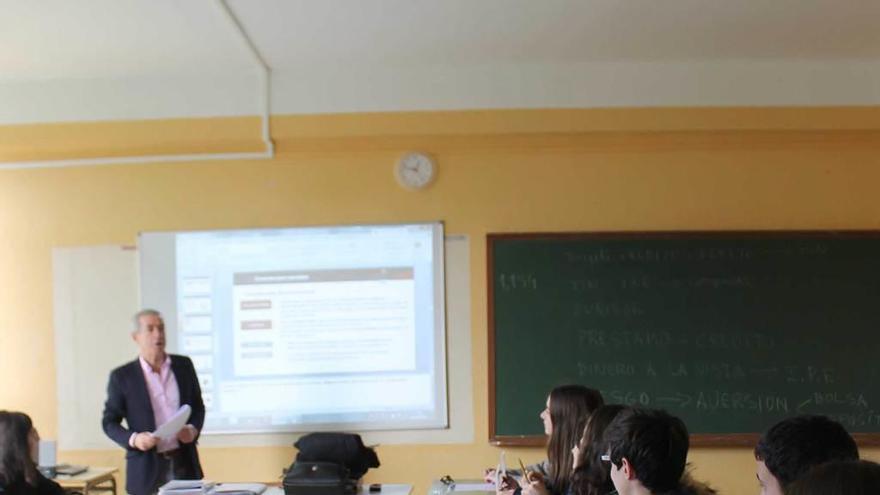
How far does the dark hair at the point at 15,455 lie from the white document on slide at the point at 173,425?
2.98ft

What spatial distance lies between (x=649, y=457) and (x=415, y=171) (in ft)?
10.3

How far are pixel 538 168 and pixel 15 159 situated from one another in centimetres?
313

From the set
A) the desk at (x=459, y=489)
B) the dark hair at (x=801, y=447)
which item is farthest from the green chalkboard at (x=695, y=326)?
the dark hair at (x=801, y=447)

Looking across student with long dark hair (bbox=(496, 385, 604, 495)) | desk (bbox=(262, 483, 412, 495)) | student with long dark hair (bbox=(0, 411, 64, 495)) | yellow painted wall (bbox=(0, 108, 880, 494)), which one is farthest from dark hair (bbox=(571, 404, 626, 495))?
yellow painted wall (bbox=(0, 108, 880, 494))

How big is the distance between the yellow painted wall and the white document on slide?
1012 millimetres

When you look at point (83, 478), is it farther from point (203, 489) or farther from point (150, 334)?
point (203, 489)

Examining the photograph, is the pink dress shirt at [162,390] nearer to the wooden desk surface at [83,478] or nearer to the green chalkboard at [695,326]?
the wooden desk surface at [83,478]

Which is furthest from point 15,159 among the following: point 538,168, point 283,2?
point 538,168

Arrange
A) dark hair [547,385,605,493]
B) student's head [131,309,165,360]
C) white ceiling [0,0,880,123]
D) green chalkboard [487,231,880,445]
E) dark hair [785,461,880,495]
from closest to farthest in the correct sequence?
dark hair [785,461,880,495] < dark hair [547,385,605,493] < white ceiling [0,0,880,123] < student's head [131,309,165,360] < green chalkboard [487,231,880,445]

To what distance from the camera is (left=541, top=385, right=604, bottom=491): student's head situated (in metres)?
3.24

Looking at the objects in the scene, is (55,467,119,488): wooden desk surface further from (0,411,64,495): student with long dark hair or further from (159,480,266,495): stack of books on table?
(0,411,64,495): student with long dark hair

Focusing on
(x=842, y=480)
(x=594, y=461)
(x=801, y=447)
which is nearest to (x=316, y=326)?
(x=594, y=461)

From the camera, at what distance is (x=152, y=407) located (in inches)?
175

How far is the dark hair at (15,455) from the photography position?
3107mm
